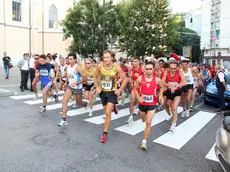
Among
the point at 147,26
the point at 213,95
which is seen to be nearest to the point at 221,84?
the point at 213,95

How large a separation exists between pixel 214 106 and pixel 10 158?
8650 millimetres

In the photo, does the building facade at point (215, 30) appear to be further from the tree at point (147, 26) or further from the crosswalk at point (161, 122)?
the crosswalk at point (161, 122)

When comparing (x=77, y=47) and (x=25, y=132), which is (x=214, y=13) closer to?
(x=77, y=47)

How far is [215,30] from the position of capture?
59719 millimetres

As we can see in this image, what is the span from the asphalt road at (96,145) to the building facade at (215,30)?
46.5m

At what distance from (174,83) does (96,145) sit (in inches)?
103

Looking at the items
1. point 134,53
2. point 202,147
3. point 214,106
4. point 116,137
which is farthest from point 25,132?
point 134,53

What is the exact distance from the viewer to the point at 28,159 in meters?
4.40

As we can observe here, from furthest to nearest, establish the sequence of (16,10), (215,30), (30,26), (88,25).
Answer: (215,30) → (30,26) → (16,10) → (88,25)

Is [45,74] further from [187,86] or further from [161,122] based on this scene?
[187,86]

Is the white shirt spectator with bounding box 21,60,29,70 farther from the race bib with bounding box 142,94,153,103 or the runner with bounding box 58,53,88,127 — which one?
the race bib with bounding box 142,94,153,103

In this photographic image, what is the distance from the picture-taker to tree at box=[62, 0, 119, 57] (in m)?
19.5

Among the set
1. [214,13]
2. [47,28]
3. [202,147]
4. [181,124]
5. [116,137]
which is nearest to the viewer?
[202,147]

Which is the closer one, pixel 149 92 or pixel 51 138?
pixel 149 92
